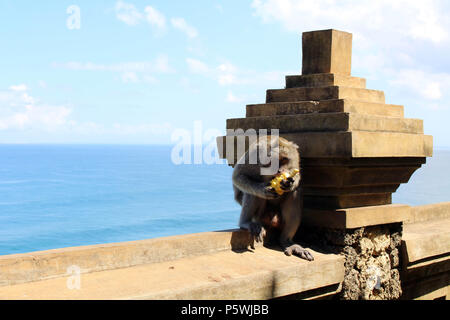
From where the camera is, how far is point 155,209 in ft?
166

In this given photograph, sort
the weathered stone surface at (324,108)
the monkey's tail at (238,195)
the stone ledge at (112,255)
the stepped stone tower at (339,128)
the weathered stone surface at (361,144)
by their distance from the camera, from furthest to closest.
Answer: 1. the monkey's tail at (238,195)
2. the weathered stone surface at (324,108)
3. the stepped stone tower at (339,128)
4. the weathered stone surface at (361,144)
5. the stone ledge at (112,255)

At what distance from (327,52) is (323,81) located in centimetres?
29

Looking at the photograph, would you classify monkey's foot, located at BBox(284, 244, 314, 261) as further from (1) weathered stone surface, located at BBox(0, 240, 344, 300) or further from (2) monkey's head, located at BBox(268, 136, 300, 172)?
(2) monkey's head, located at BBox(268, 136, 300, 172)

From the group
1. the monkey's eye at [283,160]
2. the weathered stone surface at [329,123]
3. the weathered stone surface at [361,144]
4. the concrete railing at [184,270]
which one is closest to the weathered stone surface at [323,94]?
the weathered stone surface at [329,123]

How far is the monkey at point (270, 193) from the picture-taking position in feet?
15.1

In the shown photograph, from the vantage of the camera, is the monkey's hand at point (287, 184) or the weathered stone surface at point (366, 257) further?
the weathered stone surface at point (366, 257)

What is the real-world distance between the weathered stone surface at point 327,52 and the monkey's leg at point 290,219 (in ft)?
3.92

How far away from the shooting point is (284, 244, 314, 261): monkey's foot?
458 cm

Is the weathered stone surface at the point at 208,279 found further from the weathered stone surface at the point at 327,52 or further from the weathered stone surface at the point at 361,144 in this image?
the weathered stone surface at the point at 327,52

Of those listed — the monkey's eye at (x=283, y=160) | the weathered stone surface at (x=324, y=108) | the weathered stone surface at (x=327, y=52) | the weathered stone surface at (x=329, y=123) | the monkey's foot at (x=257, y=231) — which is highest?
the weathered stone surface at (x=327, y=52)
